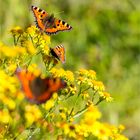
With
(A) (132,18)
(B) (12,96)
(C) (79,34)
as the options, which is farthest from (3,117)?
(A) (132,18)

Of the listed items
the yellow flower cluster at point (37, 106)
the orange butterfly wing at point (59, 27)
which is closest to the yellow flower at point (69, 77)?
the yellow flower cluster at point (37, 106)

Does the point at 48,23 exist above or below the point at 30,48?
above

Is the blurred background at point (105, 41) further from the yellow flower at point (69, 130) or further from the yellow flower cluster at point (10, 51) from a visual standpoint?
the yellow flower at point (69, 130)

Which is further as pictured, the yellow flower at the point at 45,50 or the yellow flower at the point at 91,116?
the yellow flower at the point at 45,50

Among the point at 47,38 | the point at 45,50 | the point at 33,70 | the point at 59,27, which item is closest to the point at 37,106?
the point at 33,70

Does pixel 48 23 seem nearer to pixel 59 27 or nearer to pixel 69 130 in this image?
pixel 59 27

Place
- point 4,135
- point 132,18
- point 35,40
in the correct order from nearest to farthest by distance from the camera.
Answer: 1. point 4,135
2. point 35,40
3. point 132,18

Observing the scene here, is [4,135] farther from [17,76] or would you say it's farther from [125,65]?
[125,65]
